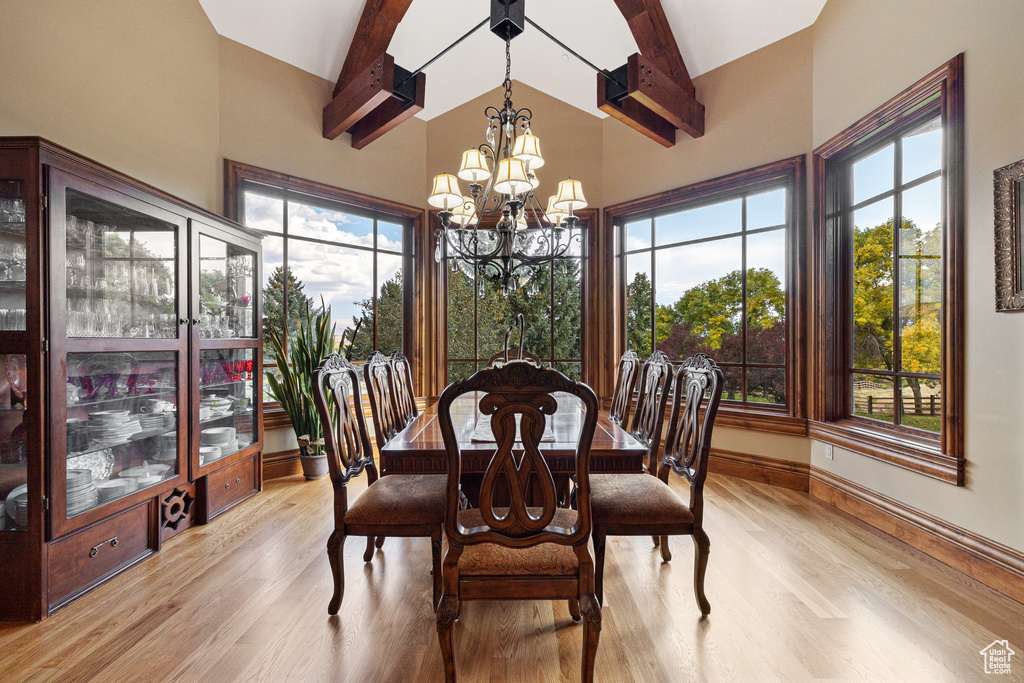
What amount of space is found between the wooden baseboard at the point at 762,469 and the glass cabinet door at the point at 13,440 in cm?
423

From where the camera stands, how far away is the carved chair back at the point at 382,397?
2.45m

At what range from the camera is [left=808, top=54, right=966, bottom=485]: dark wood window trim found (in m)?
2.39

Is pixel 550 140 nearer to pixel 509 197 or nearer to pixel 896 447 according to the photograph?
pixel 509 197

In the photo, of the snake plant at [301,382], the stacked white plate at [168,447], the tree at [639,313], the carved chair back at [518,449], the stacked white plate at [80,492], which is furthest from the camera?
the tree at [639,313]

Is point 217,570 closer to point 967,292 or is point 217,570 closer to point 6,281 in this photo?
point 6,281

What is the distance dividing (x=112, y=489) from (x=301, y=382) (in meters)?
1.57

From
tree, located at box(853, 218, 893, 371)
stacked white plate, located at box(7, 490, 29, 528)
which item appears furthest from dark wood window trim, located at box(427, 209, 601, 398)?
stacked white plate, located at box(7, 490, 29, 528)

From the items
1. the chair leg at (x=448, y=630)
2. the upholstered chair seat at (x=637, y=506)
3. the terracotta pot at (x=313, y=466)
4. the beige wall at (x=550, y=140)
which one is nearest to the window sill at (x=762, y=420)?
the upholstered chair seat at (x=637, y=506)

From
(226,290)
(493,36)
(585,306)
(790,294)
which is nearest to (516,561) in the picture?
(226,290)

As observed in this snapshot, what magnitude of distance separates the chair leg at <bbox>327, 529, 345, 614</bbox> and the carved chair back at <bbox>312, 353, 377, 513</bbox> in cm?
11

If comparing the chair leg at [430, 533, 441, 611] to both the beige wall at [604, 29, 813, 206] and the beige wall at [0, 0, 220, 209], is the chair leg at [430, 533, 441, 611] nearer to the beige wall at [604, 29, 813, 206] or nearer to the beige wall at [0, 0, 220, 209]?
the beige wall at [0, 0, 220, 209]

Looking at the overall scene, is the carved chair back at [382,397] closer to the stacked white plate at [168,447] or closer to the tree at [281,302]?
the stacked white plate at [168,447]

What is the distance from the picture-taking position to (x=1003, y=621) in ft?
6.18

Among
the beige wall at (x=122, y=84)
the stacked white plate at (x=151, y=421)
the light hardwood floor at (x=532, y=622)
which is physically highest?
the beige wall at (x=122, y=84)
